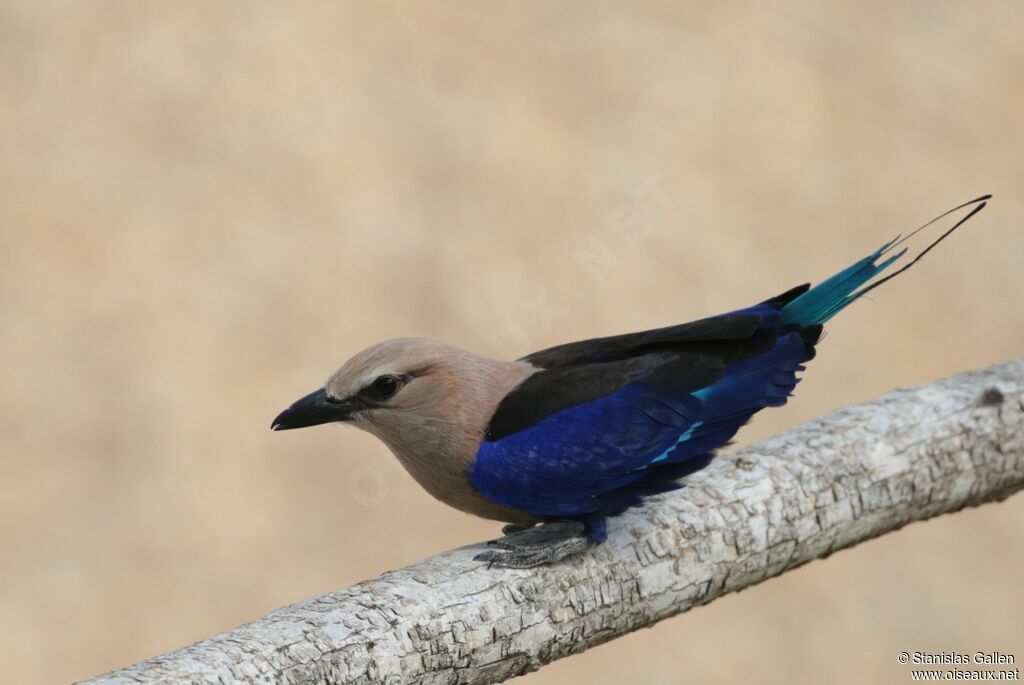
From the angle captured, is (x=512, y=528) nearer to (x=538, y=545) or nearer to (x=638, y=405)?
(x=538, y=545)

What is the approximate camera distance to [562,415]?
4.09 metres

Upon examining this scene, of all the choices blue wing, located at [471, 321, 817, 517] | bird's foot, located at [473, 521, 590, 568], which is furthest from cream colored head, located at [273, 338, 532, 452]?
bird's foot, located at [473, 521, 590, 568]

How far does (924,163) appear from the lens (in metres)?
10.5

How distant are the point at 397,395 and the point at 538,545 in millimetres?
604

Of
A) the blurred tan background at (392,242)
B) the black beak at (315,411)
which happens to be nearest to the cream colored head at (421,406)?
the black beak at (315,411)

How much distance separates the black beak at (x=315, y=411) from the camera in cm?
413

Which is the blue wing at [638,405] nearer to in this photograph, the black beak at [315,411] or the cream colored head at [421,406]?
the cream colored head at [421,406]

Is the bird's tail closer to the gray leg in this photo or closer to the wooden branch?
the wooden branch

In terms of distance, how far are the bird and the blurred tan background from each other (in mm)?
3667

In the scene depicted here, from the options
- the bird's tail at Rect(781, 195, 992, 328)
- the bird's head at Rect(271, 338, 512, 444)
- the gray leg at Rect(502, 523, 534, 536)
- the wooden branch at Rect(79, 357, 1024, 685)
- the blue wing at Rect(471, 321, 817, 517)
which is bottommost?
the wooden branch at Rect(79, 357, 1024, 685)

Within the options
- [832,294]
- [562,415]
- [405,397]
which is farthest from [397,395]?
[832,294]

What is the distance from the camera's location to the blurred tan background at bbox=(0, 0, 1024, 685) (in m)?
7.94

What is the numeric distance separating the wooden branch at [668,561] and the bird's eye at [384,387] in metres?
0.50

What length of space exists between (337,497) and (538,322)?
1.75m
